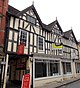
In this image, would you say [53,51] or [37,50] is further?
[53,51]

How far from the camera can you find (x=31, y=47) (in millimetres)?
13188

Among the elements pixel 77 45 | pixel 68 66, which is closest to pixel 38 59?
pixel 68 66

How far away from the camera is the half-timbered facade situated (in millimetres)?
11587

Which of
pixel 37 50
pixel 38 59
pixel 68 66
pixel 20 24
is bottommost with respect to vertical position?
pixel 68 66

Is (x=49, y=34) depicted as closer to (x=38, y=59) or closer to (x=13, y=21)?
(x=38, y=59)

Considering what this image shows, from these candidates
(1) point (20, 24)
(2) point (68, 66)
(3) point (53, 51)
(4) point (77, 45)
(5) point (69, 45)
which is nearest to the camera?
(1) point (20, 24)

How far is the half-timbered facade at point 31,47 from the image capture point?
1159cm

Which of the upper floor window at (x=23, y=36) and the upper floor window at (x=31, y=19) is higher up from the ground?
the upper floor window at (x=31, y=19)

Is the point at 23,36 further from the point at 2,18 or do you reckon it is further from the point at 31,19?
the point at 2,18

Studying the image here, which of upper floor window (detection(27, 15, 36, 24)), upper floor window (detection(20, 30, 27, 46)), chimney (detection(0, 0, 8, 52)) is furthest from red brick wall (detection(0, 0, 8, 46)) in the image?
upper floor window (detection(27, 15, 36, 24))

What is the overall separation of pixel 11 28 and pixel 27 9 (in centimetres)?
358

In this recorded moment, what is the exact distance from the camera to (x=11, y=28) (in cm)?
1155

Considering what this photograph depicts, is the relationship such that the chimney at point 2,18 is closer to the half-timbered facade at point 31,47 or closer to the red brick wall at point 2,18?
the red brick wall at point 2,18

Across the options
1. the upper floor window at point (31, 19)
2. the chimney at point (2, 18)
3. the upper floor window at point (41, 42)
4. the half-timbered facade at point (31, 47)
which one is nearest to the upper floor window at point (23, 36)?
the half-timbered facade at point (31, 47)
